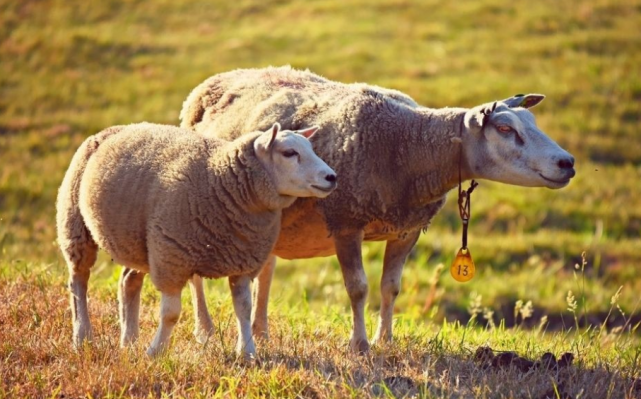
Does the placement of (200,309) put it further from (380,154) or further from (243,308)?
(380,154)

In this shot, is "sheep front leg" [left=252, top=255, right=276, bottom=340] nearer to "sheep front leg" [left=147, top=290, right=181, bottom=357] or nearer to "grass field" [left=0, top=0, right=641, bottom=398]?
"grass field" [left=0, top=0, right=641, bottom=398]

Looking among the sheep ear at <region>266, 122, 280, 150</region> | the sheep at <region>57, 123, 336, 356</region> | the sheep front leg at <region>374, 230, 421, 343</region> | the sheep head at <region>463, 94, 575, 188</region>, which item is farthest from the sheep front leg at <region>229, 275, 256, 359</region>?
the sheep head at <region>463, 94, 575, 188</region>

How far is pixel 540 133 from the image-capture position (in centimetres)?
651

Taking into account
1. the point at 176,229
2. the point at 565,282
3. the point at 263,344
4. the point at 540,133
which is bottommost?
the point at 565,282

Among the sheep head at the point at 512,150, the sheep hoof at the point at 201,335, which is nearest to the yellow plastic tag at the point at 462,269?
the sheep head at the point at 512,150

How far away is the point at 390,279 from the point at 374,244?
5866mm

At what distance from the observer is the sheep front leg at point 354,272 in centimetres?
684

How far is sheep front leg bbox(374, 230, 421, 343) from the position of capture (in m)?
7.24

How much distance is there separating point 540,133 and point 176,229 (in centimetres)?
223

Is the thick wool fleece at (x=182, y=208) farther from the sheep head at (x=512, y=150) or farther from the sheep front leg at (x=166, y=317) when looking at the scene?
the sheep head at (x=512, y=150)

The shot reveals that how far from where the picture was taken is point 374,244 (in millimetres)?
13156

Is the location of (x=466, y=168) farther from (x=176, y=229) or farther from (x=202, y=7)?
(x=202, y=7)

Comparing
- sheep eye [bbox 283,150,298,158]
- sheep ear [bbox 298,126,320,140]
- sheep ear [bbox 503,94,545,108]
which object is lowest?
sheep eye [bbox 283,150,298,158]

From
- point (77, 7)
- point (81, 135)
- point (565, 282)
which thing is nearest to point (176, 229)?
point (565, 282)
